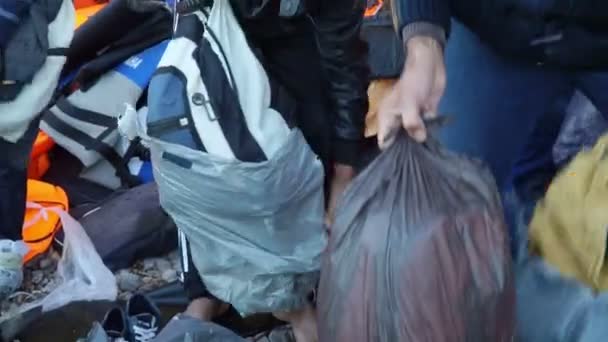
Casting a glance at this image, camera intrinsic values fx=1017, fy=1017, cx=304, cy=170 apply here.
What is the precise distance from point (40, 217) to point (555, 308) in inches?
67.1

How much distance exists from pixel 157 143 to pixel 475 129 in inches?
25.1

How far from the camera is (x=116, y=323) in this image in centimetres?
207

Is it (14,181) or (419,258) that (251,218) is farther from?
(419,258)

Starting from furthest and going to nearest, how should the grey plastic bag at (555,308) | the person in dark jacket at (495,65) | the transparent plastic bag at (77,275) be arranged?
the transparent plastic bag at (77,275) < the person in dark jacket at (495,65) < the grey plastic bag at (555,308)

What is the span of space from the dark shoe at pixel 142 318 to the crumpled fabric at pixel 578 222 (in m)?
1.09

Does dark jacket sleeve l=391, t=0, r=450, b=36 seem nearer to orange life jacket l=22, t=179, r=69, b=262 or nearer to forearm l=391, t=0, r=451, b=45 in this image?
forearm l=391, t=0, r=451, b=45

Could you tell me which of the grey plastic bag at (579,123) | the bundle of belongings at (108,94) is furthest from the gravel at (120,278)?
the grey plastic bag at (579,123)

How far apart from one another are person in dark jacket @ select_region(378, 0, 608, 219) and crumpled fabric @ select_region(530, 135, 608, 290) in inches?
8.0

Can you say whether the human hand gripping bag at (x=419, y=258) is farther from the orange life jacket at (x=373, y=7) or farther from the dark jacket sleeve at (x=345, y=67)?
the orange life jacket at (x=373, y=7)

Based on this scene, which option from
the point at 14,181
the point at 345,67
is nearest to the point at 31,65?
the point at 14,181

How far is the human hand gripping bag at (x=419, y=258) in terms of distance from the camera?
3.70 feet

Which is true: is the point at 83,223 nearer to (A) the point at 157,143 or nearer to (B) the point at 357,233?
(A) the point at 157,143

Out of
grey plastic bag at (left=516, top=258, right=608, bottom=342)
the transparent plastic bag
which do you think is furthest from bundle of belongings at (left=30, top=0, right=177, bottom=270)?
grey plastic bag at (left=516, top=258, right=608, bottom=342)

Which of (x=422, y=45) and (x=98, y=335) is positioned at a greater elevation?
(x=422, y=45)
